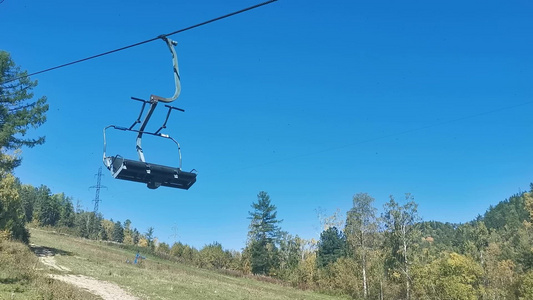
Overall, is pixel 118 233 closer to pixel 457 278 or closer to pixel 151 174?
pixel 457 278

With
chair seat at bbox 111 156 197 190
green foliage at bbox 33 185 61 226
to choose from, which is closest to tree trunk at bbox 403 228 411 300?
chair seat at bbox 111 156 197 190

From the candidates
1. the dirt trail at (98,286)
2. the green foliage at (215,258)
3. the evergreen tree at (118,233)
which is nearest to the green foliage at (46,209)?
the evergreen tree at (118,233)

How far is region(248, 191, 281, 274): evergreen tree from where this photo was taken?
88.8 m

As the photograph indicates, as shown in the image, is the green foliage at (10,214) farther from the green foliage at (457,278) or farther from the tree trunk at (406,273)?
the tree trunk at (406,273)

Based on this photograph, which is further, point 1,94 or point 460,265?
point 460,265

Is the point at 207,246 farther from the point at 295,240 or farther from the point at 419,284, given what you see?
the point at 419,284

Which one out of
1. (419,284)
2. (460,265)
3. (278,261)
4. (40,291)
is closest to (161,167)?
Answer: (40,291)

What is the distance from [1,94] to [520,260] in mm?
65383

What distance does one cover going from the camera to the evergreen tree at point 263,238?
88.8 meters

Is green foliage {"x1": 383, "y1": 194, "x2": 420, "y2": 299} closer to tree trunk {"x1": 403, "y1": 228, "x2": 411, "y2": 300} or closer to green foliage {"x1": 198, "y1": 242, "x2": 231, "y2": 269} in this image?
tree trunk {"x1": 403, "y1": 228, "x2": 411, "y2": 300}

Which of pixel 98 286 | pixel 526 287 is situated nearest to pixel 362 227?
pixel 526 287

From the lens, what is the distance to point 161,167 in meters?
10.2

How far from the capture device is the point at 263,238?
94000 millimetres

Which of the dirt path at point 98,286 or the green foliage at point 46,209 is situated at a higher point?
the green foliage at point 46,209
